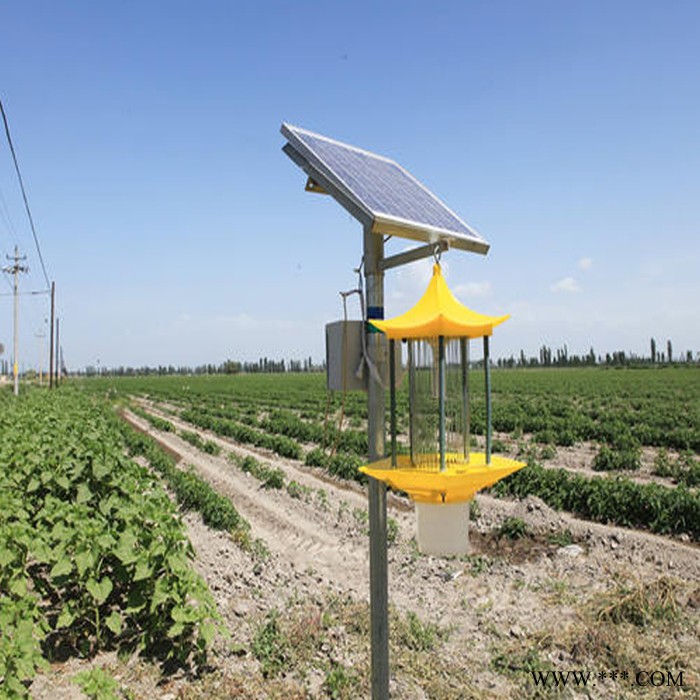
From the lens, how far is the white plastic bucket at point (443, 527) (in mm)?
2727

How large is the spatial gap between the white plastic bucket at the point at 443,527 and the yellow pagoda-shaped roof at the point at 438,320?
2.71 feet

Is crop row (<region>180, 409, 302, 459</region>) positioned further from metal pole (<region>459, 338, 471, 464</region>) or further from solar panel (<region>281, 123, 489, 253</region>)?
metal pole (<region>459, 338, 471, 464</region>)

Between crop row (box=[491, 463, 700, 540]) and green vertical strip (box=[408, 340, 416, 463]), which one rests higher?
green vertical strip (box=[408, 340, 416, 463])

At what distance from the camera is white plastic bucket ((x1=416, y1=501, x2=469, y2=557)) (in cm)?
273

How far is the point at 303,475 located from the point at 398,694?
9.26m

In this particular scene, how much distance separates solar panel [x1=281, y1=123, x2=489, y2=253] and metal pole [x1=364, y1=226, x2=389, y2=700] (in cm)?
23

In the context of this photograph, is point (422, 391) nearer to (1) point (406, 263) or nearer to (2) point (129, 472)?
(1) point (406, 263)

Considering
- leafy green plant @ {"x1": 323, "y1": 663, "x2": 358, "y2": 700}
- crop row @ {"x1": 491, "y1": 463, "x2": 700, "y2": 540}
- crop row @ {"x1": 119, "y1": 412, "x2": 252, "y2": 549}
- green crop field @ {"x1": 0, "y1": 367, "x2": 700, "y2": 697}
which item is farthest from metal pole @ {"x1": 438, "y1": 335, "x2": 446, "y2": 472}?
crop row @ {"x1": 491, "y1": 463, "x2": 700, "y2": 540}

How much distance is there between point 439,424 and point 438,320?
1.80ft

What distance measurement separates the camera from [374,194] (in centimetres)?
280

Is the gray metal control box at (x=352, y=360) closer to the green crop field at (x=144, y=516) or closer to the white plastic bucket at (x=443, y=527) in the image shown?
the green crop field at (x=144, y=516)

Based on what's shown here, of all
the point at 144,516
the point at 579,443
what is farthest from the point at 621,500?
the point at 579,443

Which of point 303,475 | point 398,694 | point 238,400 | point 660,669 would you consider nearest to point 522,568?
point 660,669

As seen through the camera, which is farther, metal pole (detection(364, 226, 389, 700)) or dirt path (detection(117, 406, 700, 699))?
dirt path (detection(117, 406, 700, 699))
